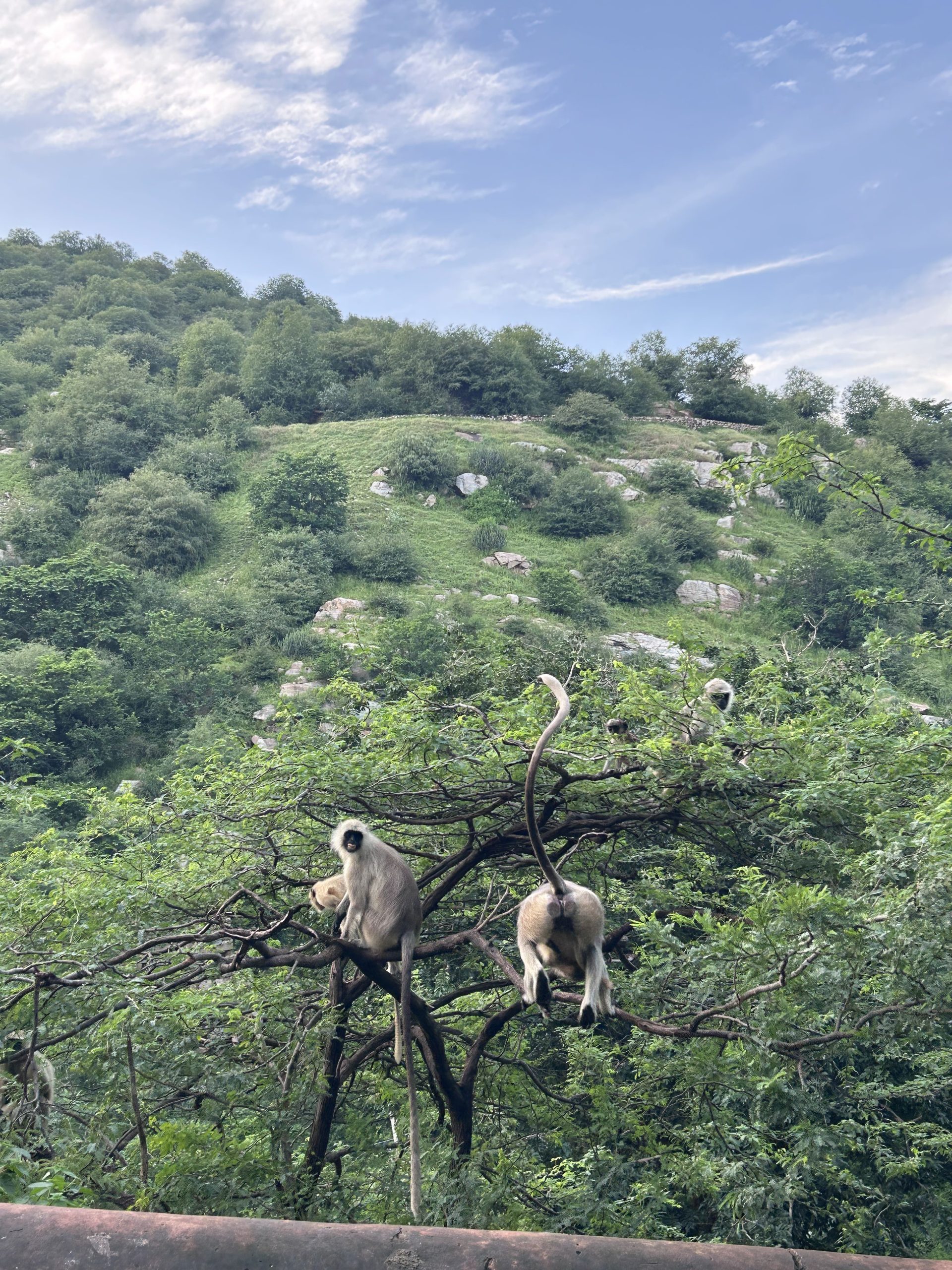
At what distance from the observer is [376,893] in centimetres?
446

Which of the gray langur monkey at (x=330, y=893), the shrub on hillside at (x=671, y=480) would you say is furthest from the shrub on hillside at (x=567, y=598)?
the gray langur monkey at (x=330, y=893)

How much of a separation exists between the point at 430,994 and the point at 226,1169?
3684mm

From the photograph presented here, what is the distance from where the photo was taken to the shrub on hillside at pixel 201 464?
4481cm

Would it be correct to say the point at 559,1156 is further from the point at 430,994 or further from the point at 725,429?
the point at 725,429

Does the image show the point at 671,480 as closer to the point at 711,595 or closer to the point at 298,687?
the point at 711,595

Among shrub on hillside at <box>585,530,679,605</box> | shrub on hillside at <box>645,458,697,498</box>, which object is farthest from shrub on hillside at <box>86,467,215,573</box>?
shrub on hillside at <box>645,458,697,498</box>

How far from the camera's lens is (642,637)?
118 ft

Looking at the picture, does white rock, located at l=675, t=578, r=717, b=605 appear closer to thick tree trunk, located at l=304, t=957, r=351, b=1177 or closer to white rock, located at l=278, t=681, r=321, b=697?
white rock, located at l=278, t=681, r=321, b=697

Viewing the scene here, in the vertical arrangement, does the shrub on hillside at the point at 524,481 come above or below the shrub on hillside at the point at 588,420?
below

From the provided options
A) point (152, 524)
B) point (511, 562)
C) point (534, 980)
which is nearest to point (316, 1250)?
point (534, 980)

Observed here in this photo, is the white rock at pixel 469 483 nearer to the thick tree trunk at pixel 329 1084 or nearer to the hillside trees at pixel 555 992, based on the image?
A: the hillside trees at pixel 555 992

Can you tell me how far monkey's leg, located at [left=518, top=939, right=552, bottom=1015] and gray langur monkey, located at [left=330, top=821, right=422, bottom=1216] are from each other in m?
0.54

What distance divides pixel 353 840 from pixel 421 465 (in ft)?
141

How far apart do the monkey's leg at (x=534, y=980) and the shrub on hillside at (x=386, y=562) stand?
34.1 m
